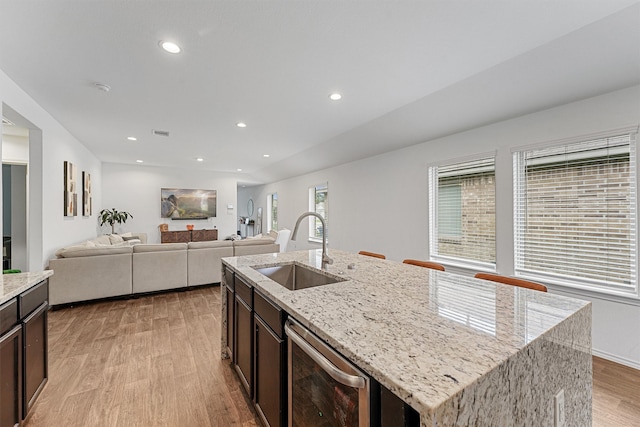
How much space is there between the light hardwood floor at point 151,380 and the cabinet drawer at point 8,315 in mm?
757

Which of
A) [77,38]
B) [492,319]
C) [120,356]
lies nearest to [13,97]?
[77,38]

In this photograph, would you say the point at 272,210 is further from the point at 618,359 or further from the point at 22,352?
the point at 618,359

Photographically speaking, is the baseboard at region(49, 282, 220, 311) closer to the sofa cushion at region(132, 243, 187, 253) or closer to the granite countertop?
the sofa cushion at region(132, 243, 187, 253)

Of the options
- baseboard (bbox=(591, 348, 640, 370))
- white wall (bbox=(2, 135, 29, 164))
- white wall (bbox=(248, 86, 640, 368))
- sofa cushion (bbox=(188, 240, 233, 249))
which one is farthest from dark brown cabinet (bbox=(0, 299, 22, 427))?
baseboard (bbox=(591, 348, 640, 370))

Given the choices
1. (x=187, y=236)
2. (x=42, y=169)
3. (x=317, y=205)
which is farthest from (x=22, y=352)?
(x=187, y=236)

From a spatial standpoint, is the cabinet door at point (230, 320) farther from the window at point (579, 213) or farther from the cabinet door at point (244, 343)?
the window at point (579, 213)

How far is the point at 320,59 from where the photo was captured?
7.47ft

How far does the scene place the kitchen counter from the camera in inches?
26.7

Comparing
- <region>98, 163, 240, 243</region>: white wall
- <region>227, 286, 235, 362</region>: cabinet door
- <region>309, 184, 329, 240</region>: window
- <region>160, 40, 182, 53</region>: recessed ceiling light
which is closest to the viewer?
<region>160, 40, 182, 53</region>: recessed ceiling light

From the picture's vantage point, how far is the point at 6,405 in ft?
4.70

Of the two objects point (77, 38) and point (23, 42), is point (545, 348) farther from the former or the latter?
point (23, 42)

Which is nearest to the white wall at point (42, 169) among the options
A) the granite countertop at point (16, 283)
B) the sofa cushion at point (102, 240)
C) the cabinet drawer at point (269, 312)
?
the sofa cushion at point (102, 240)

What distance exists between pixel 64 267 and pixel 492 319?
4735 mm

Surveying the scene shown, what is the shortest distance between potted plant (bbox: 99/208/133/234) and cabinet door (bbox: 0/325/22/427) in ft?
19.6
